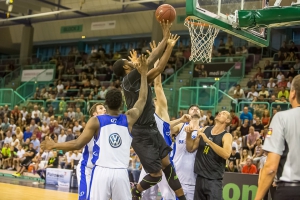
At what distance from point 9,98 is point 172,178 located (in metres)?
18.0

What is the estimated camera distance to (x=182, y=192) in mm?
6582

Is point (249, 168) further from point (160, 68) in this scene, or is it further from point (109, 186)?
point (109, 186)

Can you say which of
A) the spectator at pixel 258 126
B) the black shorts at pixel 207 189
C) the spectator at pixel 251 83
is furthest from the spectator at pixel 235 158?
the black shorts at pixel 207 189

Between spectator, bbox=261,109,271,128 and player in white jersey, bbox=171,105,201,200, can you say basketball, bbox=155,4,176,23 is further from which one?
spectator, bbox=261,109,271,128

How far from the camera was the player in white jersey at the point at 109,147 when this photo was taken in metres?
4.89

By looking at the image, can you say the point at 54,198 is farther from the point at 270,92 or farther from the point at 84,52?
the point at 84,52

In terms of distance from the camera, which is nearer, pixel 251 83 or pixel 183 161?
pixel 183 161

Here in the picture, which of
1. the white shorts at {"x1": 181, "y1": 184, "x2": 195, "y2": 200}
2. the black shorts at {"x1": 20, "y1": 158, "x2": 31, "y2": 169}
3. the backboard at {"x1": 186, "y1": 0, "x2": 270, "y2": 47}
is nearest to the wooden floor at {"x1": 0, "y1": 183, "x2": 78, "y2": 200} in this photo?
the black shorts at {"x1": 20, "y1": 158, "x2": 31, "y2": 169}

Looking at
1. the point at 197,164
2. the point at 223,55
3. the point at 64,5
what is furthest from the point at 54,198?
the point at 64,5

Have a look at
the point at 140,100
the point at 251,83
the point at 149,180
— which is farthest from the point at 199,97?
the point at 140,100

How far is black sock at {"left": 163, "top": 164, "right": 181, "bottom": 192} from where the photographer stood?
21.5 ft

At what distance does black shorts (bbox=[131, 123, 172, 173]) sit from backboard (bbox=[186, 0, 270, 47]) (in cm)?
255

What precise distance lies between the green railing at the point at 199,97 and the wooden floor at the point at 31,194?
19.7 ft

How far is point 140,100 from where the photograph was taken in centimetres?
529
